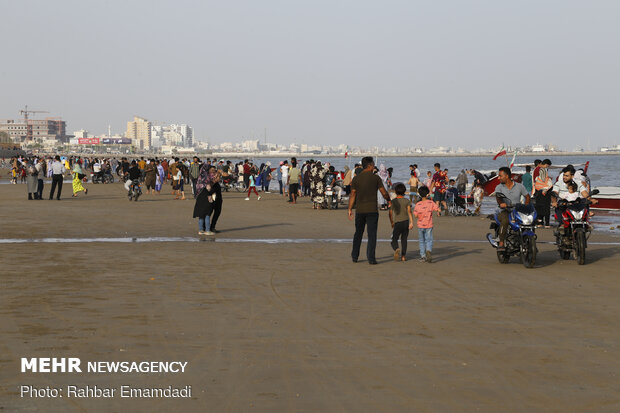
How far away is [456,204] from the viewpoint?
23750 millimetres

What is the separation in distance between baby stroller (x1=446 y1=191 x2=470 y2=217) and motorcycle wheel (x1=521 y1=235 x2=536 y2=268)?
11.9m

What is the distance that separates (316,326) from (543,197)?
Result: 550 inches

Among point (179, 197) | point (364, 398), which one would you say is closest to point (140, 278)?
point (364, 398)

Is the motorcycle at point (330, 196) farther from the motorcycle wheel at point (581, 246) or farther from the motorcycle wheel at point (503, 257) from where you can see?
the motorcycle wheel at point (581, 246)

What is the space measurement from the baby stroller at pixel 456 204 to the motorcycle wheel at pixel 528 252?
11949mm

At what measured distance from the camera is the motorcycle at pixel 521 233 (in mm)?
11633

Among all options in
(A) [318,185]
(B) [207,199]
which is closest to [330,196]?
(A) [318,185]

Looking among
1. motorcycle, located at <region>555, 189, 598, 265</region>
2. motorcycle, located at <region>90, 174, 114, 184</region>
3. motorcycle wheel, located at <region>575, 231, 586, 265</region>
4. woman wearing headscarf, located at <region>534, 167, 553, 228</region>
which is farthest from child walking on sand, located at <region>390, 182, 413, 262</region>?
motorcycle, located at <region>90, 174, 114, 184</region>

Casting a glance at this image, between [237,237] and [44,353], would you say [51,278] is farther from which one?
[237,237]

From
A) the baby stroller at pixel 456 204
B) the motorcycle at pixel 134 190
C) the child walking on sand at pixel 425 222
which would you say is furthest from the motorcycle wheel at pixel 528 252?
the motorcycle at pixel 134 190

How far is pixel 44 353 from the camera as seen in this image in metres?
6.11

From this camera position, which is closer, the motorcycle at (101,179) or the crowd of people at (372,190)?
the crowd of people at (372,190)

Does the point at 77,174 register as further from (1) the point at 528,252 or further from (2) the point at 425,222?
(1) the point at 528,252

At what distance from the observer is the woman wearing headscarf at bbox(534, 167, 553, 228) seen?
19547 millimetres
